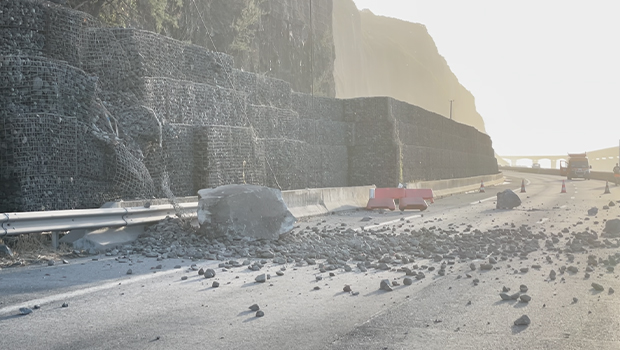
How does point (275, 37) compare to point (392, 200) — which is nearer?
point (392, 200)

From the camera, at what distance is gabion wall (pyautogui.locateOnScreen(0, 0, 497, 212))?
44.4 ft

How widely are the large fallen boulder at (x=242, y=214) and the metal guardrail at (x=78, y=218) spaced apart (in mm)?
1009

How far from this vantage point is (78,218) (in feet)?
36.6

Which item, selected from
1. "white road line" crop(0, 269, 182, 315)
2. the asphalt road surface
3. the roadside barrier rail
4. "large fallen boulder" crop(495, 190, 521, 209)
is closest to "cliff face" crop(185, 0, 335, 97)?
the roadside barrier rail

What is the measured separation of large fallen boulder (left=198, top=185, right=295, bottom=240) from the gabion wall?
2495 mm

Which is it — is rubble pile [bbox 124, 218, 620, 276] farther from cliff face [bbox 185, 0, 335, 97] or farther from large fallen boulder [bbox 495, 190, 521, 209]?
cliff face [bbox 185, 0, 335, 97]

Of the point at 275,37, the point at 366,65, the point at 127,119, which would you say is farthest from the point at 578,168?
the point at 366,65

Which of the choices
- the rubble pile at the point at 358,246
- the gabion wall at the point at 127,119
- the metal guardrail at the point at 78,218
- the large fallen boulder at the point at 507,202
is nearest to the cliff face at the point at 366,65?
the gabion wall at the point at 127,119

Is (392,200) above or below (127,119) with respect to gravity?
below

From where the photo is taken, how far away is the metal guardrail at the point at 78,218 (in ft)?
33.4

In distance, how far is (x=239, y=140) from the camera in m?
21.3

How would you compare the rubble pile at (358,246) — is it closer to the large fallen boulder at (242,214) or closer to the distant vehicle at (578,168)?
the large fallen boulder at (242,214)

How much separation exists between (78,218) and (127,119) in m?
6.70

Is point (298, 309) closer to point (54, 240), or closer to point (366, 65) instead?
point (54, 240)
